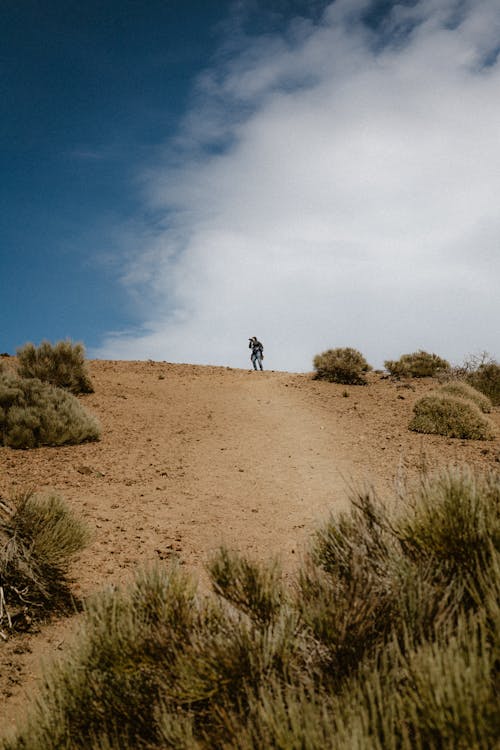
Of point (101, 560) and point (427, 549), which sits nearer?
point (427, 549)

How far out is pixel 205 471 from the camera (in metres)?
9.08

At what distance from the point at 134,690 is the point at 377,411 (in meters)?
13.5

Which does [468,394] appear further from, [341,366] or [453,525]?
[453,525]

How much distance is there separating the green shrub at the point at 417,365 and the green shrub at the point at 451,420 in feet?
30.9

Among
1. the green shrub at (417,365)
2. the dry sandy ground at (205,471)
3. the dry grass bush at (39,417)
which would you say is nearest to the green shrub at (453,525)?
the dry sandy ground at (205,471)

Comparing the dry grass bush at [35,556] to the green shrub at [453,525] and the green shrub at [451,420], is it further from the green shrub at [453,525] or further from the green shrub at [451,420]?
the green shrub at [451,420]

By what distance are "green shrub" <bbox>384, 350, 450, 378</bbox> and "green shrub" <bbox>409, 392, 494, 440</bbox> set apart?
943 cm

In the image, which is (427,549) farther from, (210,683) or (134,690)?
(134,690)

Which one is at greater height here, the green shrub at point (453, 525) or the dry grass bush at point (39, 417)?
the dry grass bush at point (39, 417)

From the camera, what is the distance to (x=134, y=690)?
2232mm

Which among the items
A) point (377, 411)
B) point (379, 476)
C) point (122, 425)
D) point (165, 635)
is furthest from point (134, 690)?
point (377, 411)

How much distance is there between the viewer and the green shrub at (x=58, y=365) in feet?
49.8

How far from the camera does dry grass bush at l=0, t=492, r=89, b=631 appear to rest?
421 centimetres

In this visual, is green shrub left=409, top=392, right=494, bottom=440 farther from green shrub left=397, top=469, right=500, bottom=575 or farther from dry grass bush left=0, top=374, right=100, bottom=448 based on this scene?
green shrub left=397, top=469, right=500, bottom=575
